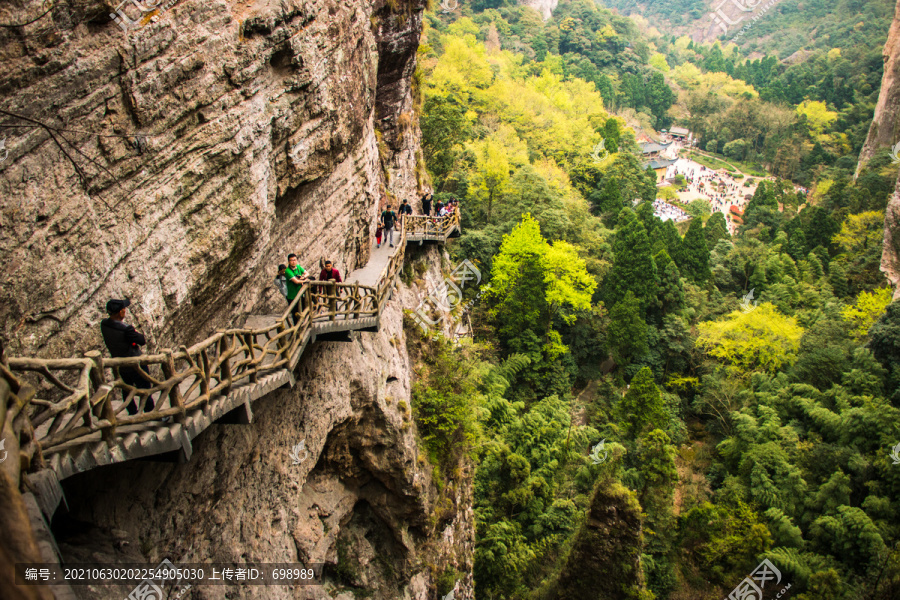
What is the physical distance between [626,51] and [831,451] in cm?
9394

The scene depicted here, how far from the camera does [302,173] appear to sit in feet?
39.3

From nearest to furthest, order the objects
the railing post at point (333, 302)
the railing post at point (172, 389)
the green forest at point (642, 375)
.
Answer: the railing post at point (172, 389), the railing post at point (333, 302), the green forest at point (642, 375)

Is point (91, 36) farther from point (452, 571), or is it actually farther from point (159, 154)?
point (452, 571)

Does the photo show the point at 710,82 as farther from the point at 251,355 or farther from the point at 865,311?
the point at 251,355

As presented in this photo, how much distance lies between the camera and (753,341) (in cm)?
3731

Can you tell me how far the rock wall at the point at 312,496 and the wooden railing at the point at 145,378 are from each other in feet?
5.41

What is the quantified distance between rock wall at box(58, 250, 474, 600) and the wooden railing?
165 centimetres

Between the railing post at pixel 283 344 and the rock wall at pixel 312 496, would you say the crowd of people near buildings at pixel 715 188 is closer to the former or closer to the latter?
the rock wall at pixel 312 496

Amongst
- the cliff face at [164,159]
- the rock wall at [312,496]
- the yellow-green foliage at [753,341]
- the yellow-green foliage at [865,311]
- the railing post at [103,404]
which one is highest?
the cliff face at [164,159]

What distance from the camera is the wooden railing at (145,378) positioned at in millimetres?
5008

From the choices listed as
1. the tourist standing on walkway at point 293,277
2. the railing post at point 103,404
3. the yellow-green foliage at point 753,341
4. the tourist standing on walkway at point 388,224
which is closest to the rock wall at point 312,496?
the railing post at point 103,404

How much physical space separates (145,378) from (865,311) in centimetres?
4693

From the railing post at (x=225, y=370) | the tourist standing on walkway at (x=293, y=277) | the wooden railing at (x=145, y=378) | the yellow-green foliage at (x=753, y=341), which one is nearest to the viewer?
the wooden railing at (x=145, y=378)

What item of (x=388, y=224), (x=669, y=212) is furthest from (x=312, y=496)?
(x=669, y=212)
